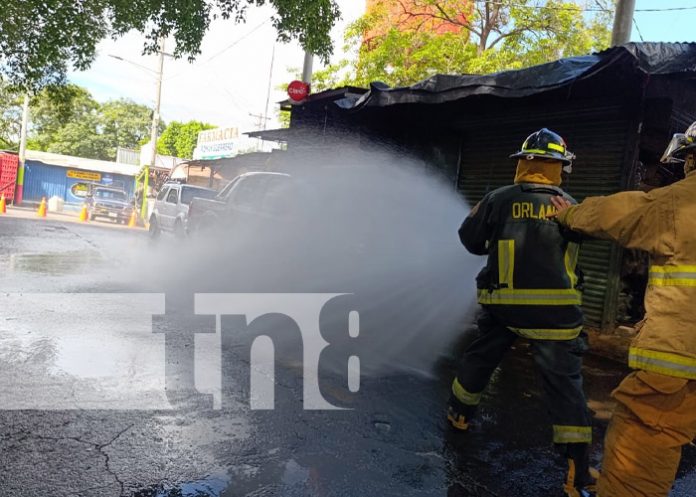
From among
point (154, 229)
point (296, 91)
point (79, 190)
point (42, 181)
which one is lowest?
point (154, 229)

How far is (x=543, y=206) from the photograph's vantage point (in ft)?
10.6

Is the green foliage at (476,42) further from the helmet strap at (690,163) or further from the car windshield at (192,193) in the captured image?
the helmet strap at (690,163)

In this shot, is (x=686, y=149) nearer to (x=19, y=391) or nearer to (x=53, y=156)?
(x=19, y=391)

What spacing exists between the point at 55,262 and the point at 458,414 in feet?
29.8

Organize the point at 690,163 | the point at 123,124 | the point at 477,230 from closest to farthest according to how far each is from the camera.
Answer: the point at 690,163, the point at 477,230, the point at 123,124

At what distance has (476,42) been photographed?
18094 mm

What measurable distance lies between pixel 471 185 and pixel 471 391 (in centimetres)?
685

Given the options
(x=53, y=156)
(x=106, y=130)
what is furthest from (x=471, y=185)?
(x=106, y=130)

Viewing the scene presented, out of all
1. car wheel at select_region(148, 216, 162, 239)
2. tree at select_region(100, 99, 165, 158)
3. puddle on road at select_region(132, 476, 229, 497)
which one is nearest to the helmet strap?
puddle on road at select_region(132, 476, 229, 497)

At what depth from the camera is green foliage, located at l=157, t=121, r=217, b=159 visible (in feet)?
163

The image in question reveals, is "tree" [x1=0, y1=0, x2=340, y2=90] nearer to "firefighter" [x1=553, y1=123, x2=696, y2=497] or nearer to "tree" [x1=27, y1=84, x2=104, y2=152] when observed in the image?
"firefighter" [x1=553, y1=123, x2=696, y2=497]

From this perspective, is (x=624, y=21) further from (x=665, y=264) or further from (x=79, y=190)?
(x=79, y=190)

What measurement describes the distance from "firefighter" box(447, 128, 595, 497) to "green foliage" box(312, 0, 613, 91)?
44.6ft

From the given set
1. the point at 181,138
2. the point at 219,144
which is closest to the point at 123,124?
the point at 181,138
